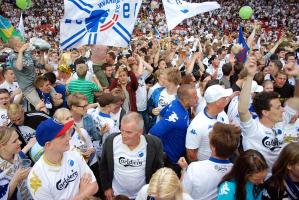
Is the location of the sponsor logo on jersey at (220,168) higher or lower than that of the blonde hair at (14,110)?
lower

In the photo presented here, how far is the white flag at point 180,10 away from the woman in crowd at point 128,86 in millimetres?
1683

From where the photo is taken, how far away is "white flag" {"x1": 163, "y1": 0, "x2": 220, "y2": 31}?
752 centimetres

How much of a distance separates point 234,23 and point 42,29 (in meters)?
15.8

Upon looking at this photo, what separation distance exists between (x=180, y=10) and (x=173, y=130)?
3.94 metres

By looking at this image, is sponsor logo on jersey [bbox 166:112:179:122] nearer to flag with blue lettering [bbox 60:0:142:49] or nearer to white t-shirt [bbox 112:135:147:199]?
white t-shirt [bbox 112:135:147:199]

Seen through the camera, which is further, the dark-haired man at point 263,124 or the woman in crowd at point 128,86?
the woman in crowd at point 128,86

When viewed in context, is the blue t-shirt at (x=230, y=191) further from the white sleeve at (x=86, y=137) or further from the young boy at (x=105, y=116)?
the young boy at (x=105, y=116)

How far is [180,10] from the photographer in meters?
7.62

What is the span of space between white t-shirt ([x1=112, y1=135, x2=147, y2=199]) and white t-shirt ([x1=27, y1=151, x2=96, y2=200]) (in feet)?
1.77

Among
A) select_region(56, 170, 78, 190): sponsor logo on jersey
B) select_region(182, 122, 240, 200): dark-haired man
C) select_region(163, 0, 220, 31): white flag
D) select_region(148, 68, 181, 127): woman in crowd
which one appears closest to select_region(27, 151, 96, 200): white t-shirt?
select_region(56, 170, 78, 190): sponsor logo on jersey

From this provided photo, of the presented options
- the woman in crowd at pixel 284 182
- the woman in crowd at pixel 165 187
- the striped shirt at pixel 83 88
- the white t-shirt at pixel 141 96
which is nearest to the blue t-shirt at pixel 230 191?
the woman in crowd at pixel 284 182

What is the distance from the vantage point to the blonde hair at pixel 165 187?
2.64 m

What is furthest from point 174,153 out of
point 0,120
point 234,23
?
point 234,23

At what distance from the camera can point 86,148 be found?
13.4 feet
